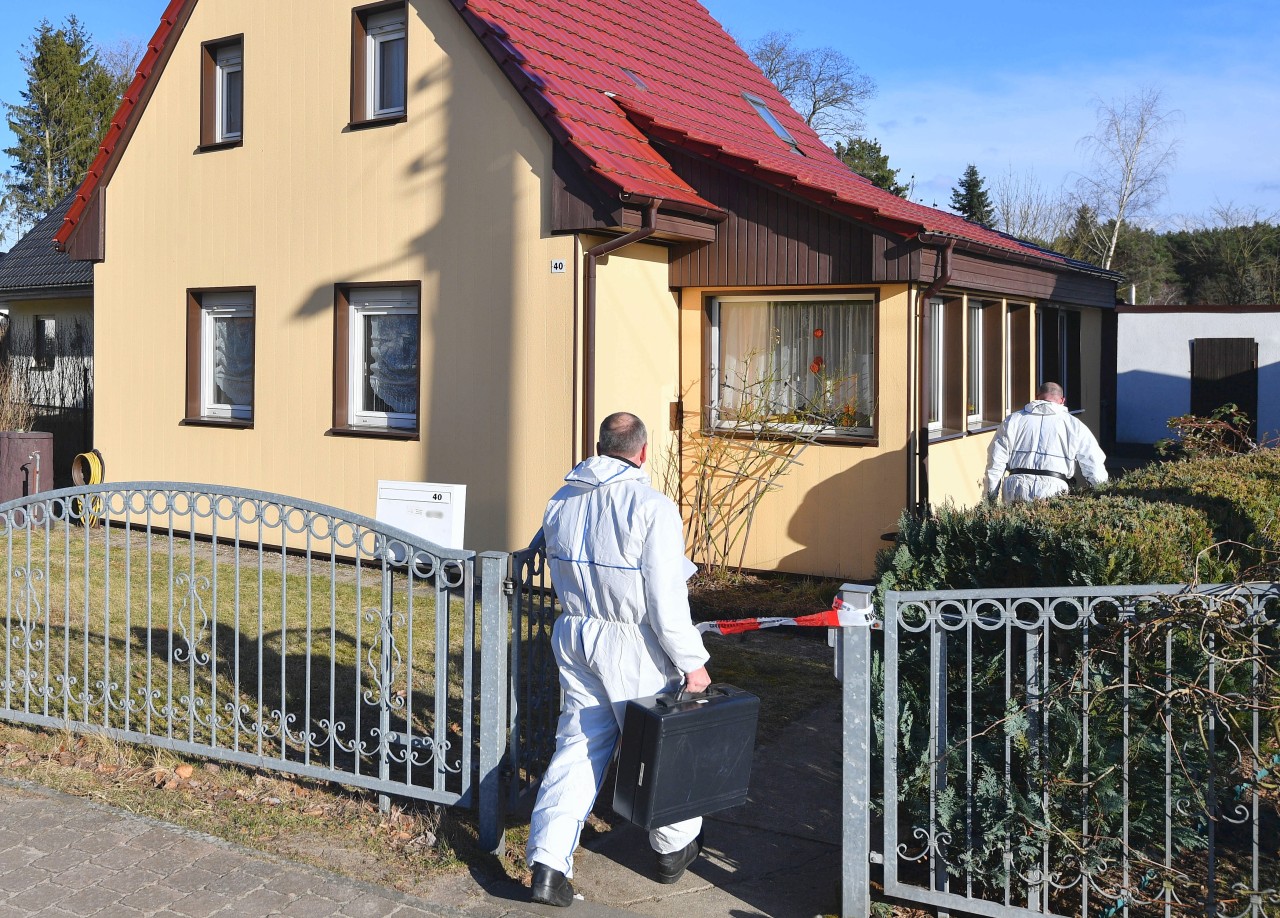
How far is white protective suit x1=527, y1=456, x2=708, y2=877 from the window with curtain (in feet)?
20.2

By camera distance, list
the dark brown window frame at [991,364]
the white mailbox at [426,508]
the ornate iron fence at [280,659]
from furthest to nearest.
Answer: the dark brown window frame at [991,364]
the white mailbox at [426,508]
the ornate iron fence at [280,659]

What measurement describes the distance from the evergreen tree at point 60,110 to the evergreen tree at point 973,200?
31.3 metres

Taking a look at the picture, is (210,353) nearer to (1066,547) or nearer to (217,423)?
(217,423)

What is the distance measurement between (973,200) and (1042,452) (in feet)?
132

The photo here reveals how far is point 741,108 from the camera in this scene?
1467 cm

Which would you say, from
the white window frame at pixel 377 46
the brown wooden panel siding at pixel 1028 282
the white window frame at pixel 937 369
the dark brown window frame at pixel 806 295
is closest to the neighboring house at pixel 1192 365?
the brown wooden panel siding at pixel 1028 282

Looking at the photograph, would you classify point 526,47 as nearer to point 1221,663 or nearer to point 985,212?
point 1221,663

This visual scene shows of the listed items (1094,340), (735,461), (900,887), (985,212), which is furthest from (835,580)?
(985,212)

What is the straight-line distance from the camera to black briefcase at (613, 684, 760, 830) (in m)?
4.43

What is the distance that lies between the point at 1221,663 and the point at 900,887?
4.37 feet

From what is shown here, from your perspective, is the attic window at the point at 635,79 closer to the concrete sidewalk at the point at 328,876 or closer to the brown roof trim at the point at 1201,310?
the concrete sidewalk at the point at 328,876

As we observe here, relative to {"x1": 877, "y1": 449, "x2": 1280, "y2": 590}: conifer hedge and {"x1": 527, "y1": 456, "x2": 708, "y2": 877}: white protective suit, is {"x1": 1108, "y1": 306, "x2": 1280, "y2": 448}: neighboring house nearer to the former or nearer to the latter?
{"x1": 877, "y1": 449, "x2": 1280, "y2": 590}: conifer hedge

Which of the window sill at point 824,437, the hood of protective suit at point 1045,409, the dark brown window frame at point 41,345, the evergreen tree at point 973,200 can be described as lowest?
the window sill at point 824,437

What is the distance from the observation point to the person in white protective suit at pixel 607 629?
15.0 feet
